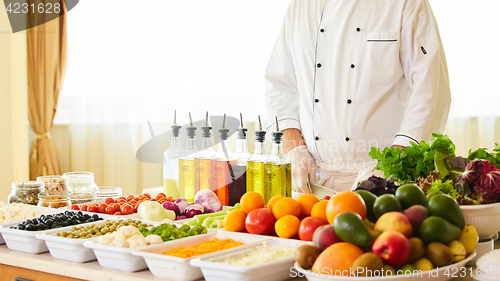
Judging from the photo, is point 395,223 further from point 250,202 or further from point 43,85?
point 43,85

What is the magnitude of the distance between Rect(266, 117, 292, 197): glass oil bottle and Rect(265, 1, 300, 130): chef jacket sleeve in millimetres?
756

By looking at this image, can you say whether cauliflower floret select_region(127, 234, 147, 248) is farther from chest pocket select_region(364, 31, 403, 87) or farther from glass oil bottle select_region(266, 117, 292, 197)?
chest pocket select_region(364, 31, 403, 87)

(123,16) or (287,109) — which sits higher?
(123,16)

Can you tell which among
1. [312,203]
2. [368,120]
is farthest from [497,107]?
[312,203]

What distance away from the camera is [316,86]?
7.06 feet

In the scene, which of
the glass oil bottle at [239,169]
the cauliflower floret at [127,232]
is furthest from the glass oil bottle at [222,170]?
the cauliflower floret at [127,232]

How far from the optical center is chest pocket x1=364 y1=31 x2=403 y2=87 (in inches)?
79.4

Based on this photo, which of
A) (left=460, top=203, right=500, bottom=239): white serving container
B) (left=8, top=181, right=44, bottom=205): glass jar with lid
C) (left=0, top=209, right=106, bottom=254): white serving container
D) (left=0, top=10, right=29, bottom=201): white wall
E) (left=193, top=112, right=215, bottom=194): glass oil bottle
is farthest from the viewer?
(left=0, top=10, right=29, bottom=201): white wall

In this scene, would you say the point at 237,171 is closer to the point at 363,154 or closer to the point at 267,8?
the point at 363,154

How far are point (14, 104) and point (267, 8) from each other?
224 centimetres

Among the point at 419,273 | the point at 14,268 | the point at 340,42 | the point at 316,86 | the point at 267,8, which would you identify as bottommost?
the point at 14,268

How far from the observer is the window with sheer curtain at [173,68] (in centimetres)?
314

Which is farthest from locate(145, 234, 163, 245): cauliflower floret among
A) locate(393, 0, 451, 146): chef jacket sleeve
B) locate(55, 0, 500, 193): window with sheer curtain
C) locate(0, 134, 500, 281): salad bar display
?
locate(55, 0, 500, 193): window with sheer curtain

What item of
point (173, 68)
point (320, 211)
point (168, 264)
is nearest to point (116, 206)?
point (168, 264)
